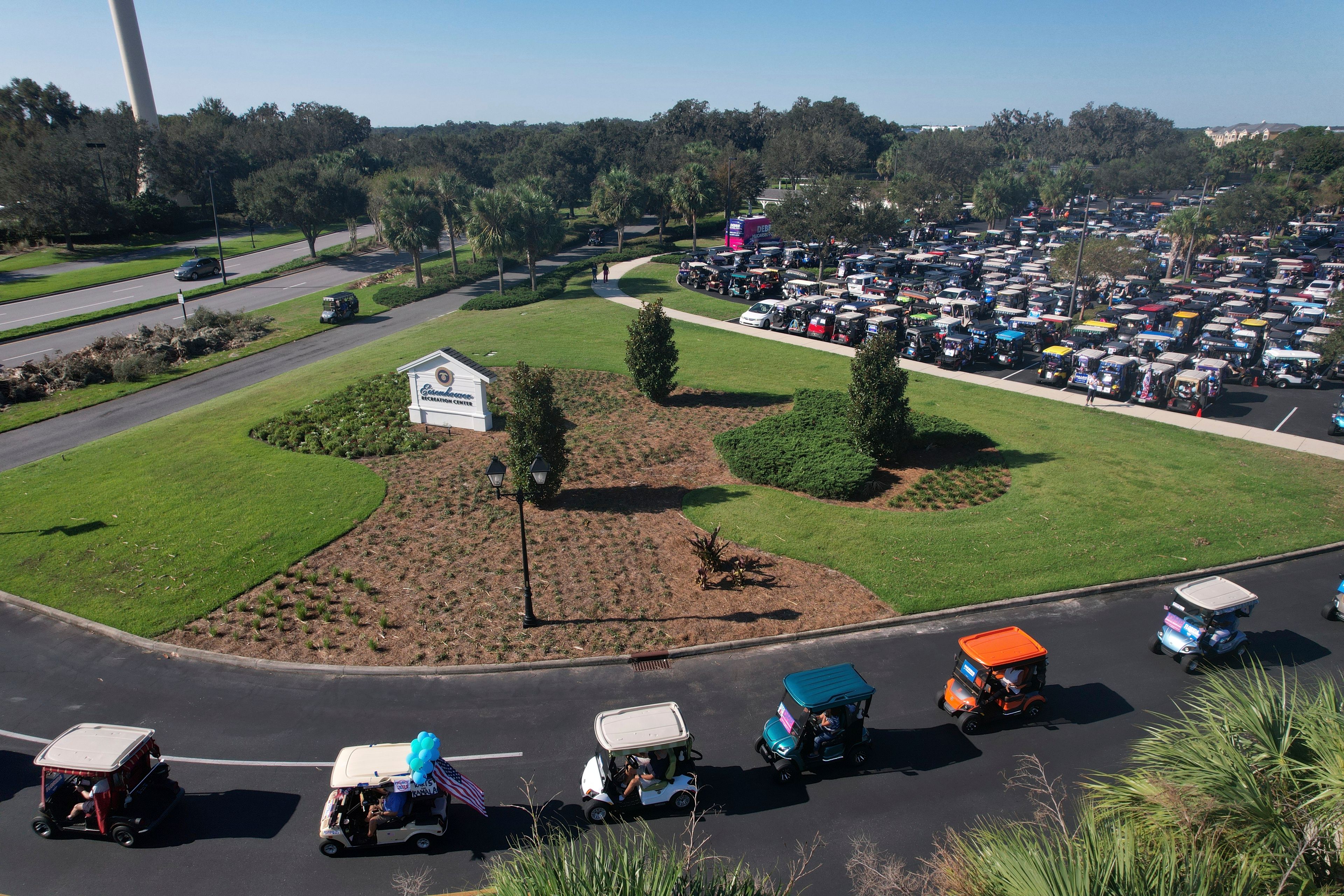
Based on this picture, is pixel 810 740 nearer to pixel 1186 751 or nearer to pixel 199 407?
pixel 1186 751

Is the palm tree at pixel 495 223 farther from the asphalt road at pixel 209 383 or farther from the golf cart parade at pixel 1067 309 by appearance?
the golf cart parade at pixel 1067 309

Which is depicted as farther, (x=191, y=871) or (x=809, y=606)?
(x=809, y=606)

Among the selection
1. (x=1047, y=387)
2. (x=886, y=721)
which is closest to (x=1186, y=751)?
(x=886, y=721)

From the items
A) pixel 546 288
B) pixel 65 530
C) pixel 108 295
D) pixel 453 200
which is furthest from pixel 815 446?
pixel 108 295

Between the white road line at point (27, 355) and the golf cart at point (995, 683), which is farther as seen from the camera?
the white road line at point (27, 355)

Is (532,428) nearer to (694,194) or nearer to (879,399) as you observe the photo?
(879,399)

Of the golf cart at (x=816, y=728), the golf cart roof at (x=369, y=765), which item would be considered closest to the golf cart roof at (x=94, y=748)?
the golf cart roof at (x=369, y=765)

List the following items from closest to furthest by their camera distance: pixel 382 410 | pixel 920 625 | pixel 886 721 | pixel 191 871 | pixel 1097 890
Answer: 1. pixel 1097 890
2. pixel 191 871
3. pixel 886 721
4. pixel 920 625
5. pixel 382 410

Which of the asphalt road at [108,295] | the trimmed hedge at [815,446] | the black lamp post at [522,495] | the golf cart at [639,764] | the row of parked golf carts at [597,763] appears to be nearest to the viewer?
the row of parked golf carts at [597,763]
